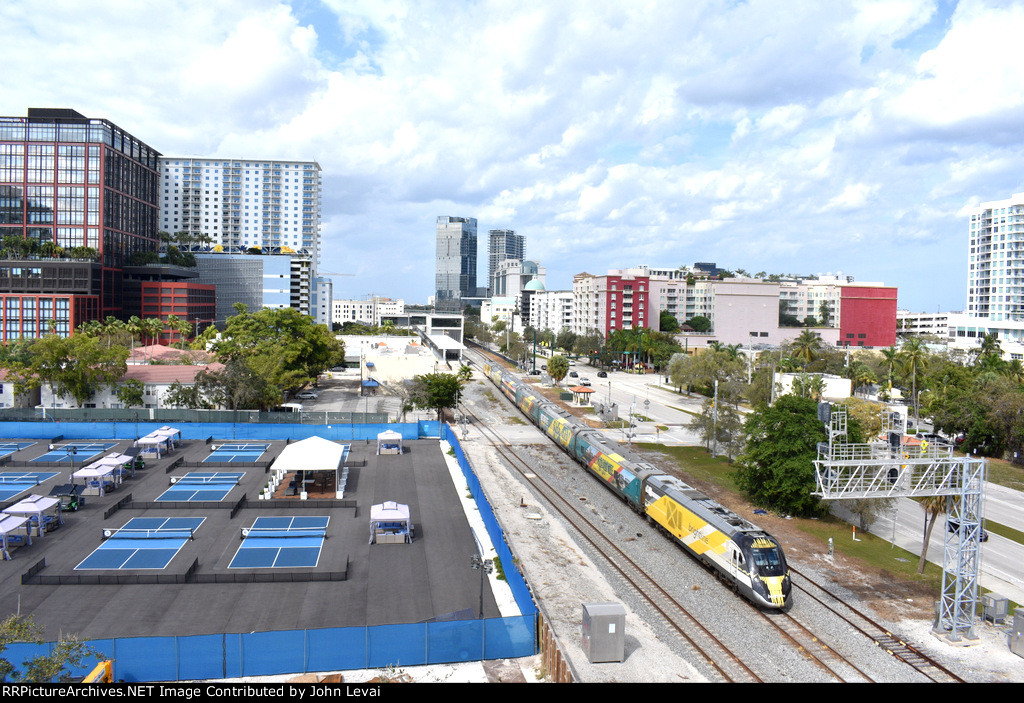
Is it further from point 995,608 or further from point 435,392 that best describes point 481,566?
point 435,392

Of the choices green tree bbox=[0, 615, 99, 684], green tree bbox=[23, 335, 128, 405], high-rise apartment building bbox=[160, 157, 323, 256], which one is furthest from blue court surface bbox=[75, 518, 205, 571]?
high-rise apartment building bbox=[160, 157, 323, 256]

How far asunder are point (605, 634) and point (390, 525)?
39.7 feet

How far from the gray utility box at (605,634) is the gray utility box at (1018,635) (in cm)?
1275

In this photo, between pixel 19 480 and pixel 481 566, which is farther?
pixel 19 480

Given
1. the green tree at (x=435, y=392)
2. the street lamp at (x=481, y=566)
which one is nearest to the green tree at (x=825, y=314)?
the green tree at (x=435, y=392)

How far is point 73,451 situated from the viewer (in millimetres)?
40406

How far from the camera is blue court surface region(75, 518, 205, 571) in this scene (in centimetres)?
2523

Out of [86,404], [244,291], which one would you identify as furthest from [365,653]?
[244,291]

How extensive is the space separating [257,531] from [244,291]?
144881 mm

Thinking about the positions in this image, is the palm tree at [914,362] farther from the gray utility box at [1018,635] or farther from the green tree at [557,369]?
the gray utility box at [1018,635]

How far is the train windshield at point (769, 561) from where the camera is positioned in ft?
79.4

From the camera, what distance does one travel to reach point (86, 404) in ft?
195

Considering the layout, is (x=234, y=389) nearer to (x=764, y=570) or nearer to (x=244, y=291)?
(x=764, y=570)

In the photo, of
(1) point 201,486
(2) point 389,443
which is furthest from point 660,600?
(2) point 389,443
